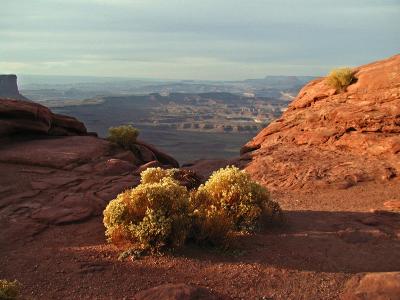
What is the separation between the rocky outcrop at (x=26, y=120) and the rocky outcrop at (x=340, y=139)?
1015 centimetres

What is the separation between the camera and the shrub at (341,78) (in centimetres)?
2381

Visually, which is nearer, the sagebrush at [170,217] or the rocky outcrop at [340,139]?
the sagebrush at [170,217]

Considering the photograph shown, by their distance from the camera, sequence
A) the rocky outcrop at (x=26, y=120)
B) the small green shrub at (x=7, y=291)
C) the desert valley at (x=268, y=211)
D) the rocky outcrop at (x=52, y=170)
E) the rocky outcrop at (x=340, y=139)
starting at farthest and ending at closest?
1. the rocky outcrop at (x=26, y=120)
2. the rocky outcrop at (x=340, y=139)
3. the rocky outcrop at (x=52, y=170)
4. the desert valley at (x=268, y=211)
5. the small green shrub at (x=7, y=291)

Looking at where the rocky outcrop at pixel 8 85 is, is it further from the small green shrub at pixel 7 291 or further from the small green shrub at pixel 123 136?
the small green shrub at pixel 7 291

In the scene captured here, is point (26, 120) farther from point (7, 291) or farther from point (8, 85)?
point (8, 85)

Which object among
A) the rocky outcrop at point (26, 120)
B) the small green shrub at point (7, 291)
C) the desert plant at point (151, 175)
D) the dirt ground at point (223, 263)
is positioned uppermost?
the rocky outcrop at point (26, 120)

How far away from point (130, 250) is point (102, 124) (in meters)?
122

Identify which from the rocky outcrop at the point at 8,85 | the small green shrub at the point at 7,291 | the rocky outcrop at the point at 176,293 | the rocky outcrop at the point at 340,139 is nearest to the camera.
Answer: the small green shrub at the point at 7,291

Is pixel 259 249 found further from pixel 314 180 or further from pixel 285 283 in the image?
pixel 314 180

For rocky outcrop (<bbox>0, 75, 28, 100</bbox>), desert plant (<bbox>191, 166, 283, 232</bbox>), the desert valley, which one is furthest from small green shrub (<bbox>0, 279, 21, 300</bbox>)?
rocky outcrop (<bbox>0, 75, 28, 100</bbox>)

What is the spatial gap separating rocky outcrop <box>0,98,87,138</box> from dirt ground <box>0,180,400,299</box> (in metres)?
9.15

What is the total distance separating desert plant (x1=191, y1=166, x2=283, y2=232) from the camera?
1157cm

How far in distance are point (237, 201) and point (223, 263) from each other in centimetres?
273


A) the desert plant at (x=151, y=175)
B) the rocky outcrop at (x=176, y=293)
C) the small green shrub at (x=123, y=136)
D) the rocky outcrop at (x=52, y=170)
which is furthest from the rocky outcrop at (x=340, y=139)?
the rocky outcrop at (x=176, y=293)
